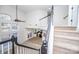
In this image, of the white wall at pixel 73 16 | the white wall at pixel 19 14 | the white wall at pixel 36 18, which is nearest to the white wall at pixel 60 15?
the white wall at pixel 73 16

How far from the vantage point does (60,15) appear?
4.68ft

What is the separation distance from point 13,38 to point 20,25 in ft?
0.76

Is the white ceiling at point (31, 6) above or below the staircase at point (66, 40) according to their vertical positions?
above

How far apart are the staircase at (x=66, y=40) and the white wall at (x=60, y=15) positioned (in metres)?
0.08

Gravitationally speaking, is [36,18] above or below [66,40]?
above

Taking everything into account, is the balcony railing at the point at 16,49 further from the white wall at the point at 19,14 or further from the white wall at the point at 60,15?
the white wall at the point at 60,15

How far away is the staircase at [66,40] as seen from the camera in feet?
4.57

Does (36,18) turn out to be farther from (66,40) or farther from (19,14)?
(66,40)

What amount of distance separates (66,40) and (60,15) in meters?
0.40

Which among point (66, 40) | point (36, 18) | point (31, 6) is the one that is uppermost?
point (31, 6)

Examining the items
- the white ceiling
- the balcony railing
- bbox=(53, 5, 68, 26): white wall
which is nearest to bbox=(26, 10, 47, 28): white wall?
the white ceiling

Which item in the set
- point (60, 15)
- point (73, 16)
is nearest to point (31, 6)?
point (60, 15)

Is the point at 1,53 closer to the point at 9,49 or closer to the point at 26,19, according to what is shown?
the point at 9,49
